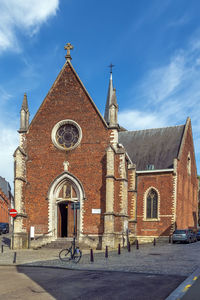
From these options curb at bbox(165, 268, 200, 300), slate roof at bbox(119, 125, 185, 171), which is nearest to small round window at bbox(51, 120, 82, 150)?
slate roof at bbox(119, 125, 185, 171)

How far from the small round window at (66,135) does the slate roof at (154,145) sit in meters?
9.59

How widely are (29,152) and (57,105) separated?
4.13 meters

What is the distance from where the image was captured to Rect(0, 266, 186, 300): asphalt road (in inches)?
340

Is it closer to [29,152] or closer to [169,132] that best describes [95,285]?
[29,152]

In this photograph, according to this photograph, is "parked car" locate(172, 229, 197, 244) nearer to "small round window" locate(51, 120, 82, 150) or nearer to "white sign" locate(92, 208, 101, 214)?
"white sign" locate(92, 208, 101, 214)

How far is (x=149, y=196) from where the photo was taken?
105ft

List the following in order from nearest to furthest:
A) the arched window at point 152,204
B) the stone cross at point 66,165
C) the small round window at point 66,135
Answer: the stone cross at point 66,165 → the small round window at point 66,135 → the arched window at point 152,204

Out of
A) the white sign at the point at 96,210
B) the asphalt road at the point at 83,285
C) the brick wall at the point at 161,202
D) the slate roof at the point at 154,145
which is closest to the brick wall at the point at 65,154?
the white sign at the point at 96,210

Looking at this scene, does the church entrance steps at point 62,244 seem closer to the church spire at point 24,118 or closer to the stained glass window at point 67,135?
the stained glass window at point 67,135

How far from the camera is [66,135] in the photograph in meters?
26.1

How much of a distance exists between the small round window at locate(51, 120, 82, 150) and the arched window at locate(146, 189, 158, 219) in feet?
32.7

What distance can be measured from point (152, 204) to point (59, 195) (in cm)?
981

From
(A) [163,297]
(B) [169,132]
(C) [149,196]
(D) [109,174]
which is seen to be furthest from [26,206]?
(A) [163,297]

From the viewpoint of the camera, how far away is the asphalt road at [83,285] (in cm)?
863
